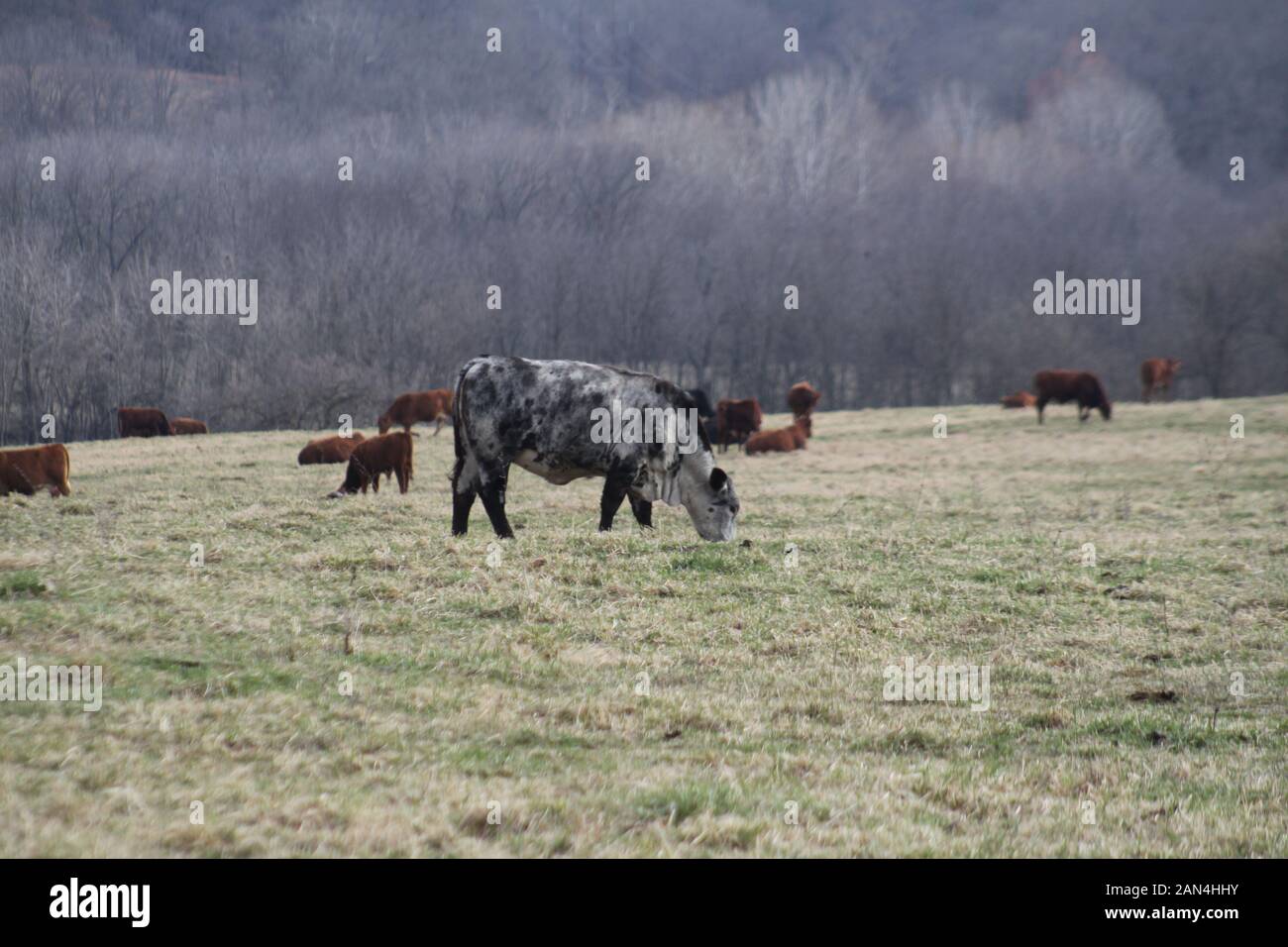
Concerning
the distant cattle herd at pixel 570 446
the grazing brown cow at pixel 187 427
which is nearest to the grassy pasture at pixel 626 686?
the distant cattle herd at pixel 570 446

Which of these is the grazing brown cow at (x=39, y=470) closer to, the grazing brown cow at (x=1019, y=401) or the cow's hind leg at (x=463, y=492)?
the cow's hind leg at (x=463, y=492)

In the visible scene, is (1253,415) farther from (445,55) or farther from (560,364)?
(445,55)

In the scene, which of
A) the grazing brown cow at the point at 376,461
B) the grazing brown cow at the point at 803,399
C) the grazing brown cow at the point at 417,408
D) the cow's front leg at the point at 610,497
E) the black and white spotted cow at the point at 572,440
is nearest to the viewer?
the black and white spotted cow at the point at 572,440

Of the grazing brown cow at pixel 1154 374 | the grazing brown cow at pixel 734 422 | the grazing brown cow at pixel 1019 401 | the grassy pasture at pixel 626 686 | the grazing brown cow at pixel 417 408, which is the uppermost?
the grazing brown cow at pixel 1154 374

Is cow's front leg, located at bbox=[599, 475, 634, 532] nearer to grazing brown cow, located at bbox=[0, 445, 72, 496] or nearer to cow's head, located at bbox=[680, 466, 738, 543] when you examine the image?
cow's head, located at bbox=[680, 466, 738, 543]

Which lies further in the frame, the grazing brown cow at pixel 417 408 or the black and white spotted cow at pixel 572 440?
the grazing brown cow at pixel 417 408

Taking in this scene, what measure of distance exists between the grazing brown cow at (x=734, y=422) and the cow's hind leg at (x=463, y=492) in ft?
50.5

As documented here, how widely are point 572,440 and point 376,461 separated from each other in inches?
249

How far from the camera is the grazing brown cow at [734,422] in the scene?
2716 cm

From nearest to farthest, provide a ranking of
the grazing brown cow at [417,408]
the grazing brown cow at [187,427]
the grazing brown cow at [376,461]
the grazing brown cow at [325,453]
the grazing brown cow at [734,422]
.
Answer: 1. the grazing brown cow at [376,461]
2. the grazing brown cow at [325,453]
3. the grazing brown cow at [734,422]
4. the grazing brown cow at [417,408]
5. the grazing brown cow at [187,427]

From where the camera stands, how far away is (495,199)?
68000 mm

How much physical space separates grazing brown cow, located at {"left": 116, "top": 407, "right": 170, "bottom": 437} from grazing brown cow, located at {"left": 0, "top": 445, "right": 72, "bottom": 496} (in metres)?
18.9

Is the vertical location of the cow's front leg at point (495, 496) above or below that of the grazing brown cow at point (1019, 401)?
below
